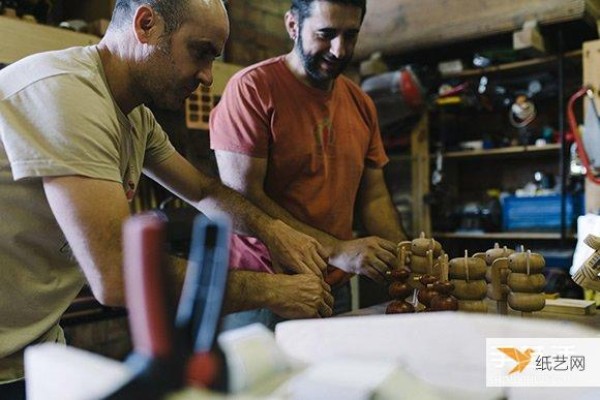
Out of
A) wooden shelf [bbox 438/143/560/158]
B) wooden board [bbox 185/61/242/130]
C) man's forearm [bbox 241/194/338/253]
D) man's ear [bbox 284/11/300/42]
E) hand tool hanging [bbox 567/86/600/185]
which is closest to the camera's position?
man's forearm [bbox 241/194/338/253]

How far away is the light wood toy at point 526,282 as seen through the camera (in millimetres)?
948

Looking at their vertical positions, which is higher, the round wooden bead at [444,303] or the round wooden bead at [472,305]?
the round wooden bead at [444,303]

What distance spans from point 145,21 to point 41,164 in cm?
25

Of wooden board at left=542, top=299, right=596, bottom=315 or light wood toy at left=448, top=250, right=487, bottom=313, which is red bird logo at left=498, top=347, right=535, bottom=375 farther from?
wooden board at left=542, top=299, right=596, bottom=315

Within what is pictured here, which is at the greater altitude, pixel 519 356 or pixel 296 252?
pixel 519 356

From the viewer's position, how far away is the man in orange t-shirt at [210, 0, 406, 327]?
53.7 inches

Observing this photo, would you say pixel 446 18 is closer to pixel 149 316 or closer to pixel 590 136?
pixel 590 136

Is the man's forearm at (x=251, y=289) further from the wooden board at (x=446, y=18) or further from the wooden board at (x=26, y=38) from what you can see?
the wooden board at (x=446, y=18)

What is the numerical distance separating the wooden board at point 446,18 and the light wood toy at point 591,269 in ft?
6.46

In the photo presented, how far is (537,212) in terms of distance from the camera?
289 cm

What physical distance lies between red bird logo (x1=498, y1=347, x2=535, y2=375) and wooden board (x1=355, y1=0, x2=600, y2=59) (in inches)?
100

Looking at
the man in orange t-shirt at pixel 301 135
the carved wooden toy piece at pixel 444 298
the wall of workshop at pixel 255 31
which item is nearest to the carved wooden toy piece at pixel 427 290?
the carved wooden toy piece at pixel 444 298

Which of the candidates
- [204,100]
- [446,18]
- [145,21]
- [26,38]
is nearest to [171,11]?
[145,21]

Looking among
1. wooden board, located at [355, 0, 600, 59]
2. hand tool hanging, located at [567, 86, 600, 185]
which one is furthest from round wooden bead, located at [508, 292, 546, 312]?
wooden board, located at [355, 0, 600, 59]
